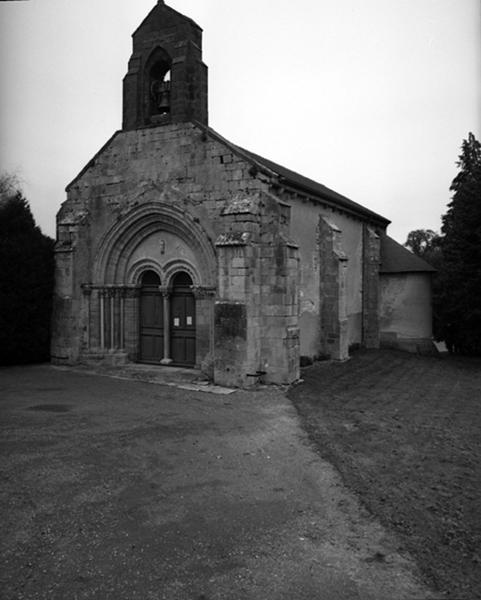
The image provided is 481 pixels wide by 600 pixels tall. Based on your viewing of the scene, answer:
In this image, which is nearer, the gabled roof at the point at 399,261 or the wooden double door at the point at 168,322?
the wooden double door at the point at 168,322

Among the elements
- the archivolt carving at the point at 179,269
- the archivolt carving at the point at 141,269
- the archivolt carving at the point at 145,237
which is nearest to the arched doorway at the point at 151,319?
the archivolt carving at the point at 141,269

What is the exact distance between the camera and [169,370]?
14.6 meters

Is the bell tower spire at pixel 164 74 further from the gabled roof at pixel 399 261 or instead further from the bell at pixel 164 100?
the gabled roof at pixel 399 261

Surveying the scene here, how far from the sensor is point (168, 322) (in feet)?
49.3

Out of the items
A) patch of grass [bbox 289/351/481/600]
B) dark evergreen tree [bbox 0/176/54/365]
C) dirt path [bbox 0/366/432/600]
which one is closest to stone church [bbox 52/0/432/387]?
dark evergreen tree [bbox 0/176/54/365]

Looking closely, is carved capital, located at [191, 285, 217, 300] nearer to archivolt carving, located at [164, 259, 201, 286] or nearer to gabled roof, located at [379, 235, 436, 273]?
archivolt carving, located at [164, 259, 201, 286]

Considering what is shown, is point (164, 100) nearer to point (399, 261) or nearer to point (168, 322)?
point (168, 322)

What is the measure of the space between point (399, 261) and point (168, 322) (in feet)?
37.8

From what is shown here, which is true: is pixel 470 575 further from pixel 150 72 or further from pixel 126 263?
pixel 150 72

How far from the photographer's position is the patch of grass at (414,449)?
479cm

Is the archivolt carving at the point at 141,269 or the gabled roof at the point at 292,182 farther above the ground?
the gabled roof at the point at 292,182

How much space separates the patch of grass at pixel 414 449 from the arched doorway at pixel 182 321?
368 centimetres

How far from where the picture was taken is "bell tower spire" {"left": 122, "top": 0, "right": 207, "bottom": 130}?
45.8ft

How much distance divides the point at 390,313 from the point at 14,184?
1723cm
